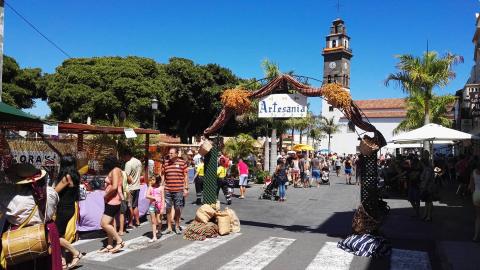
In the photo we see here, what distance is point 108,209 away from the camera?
747cm

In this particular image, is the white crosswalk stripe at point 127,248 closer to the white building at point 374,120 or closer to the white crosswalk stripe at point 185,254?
the white crosswalk stripe at point 185,254

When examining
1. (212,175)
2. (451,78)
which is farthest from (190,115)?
(212,175)

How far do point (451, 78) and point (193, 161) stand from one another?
45.7ft

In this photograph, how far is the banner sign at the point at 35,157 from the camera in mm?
12789

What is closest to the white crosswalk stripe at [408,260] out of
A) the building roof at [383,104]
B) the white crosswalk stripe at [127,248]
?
the white crosswalk stripe at [127,248]

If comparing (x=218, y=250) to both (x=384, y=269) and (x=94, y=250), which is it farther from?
(x=384, y=269)

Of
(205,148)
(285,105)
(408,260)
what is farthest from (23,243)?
(285,105)

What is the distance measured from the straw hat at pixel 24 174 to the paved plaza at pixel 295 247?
248 centimetres

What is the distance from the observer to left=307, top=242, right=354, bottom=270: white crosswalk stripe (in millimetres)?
6984

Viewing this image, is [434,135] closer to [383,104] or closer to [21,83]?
[21,83]

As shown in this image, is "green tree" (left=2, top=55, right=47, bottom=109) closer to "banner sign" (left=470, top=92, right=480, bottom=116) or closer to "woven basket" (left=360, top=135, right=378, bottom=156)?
"banner sign" (left=470, top=92, right=480, bottom=116)

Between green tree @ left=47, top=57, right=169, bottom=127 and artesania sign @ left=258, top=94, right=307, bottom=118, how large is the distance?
26856 mm

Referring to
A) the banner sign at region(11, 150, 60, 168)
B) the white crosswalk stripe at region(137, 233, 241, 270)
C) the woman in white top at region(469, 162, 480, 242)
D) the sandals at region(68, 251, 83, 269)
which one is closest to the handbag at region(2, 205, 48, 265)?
the sandals at region(68, 251, 83, 269)

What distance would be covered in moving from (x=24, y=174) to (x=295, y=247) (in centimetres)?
513
